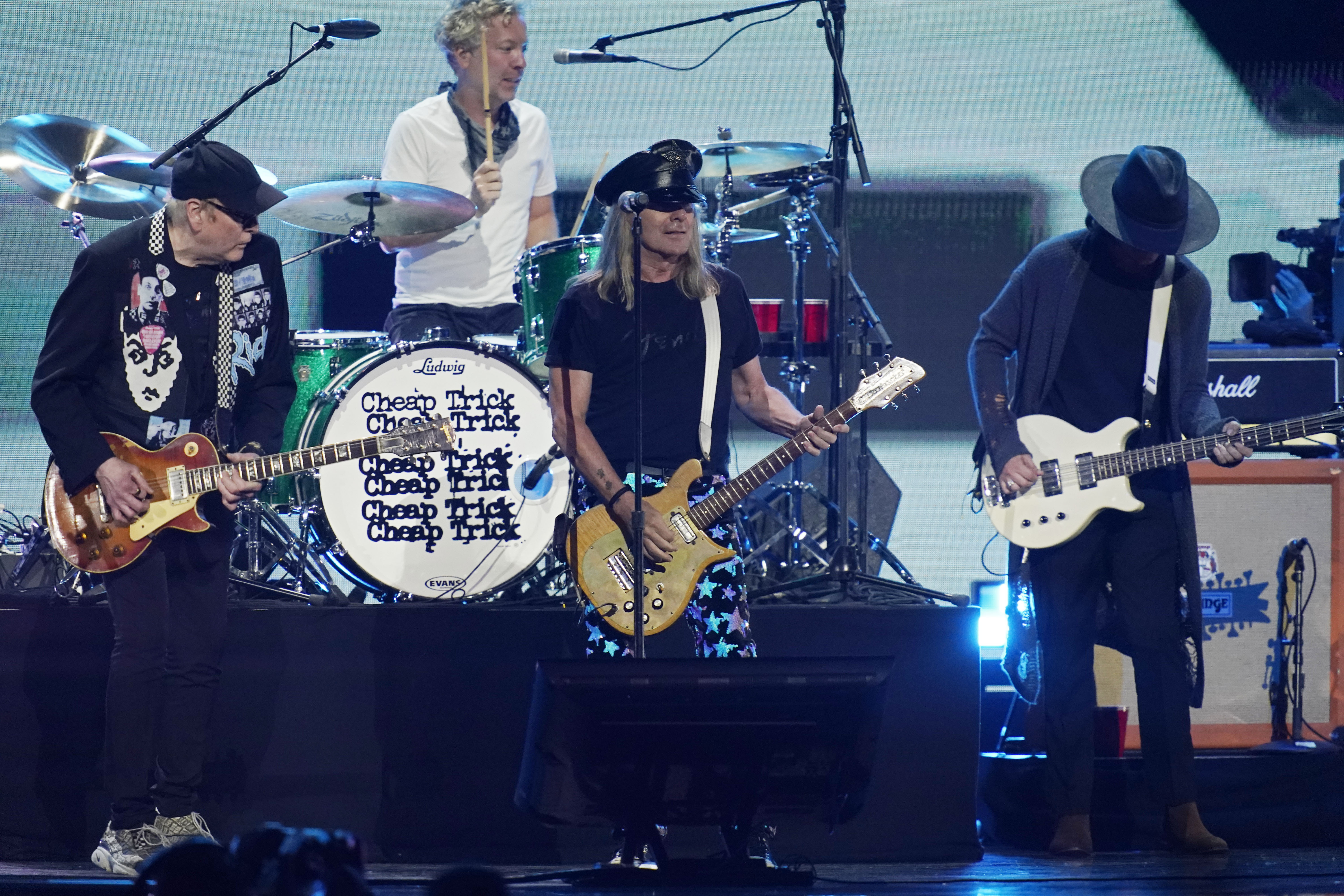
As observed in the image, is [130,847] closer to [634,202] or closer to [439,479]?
[439,479]

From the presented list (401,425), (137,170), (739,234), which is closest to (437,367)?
(401,425)

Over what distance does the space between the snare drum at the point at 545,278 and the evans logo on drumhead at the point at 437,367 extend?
0.30 m

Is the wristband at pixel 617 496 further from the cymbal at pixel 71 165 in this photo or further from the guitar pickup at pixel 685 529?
the cymbal at pixel 71 165

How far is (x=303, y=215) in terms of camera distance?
19.4 ft

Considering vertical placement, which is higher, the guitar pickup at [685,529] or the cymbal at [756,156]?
the cymbal at [756,156]

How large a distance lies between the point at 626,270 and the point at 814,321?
216cm

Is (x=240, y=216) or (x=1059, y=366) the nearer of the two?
(x=240, y=216)

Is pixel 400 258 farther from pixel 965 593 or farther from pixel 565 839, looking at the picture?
pixel 965 593

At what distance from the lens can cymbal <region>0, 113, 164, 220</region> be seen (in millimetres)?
5793

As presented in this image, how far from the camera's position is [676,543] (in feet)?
15.0

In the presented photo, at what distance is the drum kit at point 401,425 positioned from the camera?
5.71 meters

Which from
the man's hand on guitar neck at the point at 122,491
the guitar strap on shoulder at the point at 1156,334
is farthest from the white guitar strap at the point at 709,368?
the man's hand on guitar neck at the point at 122,491

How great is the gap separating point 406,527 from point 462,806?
1109 millimetres

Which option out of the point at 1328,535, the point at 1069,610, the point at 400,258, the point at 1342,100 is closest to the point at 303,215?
the point at 400,258
